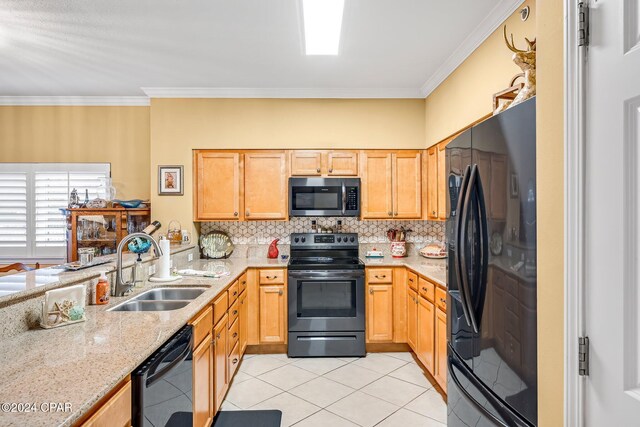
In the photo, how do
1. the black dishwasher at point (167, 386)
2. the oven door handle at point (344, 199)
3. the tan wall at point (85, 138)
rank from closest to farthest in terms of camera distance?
the black dishwasher at point (167, 386)
the oven door handle at point (344, 199)
the tan wall at point (85, 138)

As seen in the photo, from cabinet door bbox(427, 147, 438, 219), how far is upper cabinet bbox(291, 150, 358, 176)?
800mm

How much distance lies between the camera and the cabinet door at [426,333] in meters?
2.85

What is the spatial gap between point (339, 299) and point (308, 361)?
66 centimetres

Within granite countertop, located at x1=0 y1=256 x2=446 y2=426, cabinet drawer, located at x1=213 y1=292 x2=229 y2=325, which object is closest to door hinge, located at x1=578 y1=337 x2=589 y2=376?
granite countertop, located at x1=0 y1=256 x2=446 y2=426

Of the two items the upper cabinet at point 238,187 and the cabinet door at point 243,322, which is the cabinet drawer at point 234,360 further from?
the upper cabinet at point 238,187

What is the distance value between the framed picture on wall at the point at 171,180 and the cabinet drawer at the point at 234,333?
64.1 inches

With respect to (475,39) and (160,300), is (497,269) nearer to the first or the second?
(160,300)

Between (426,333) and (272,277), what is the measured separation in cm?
154

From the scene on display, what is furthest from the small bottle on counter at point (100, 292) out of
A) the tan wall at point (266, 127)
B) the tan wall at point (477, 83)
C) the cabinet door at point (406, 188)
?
the cabinet door at point (406, 188)

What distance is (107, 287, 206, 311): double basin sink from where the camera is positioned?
7.02ft

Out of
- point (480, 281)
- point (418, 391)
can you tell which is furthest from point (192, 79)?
point (418, 391)

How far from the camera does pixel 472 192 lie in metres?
1.50

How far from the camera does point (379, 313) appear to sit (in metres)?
3.59

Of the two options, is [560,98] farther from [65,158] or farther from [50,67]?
[65,158]
